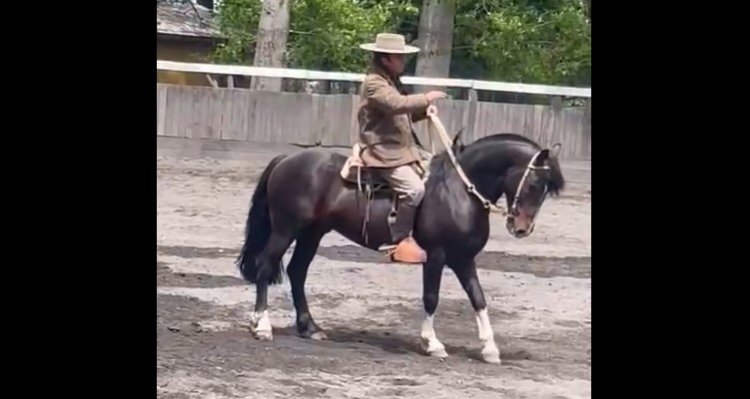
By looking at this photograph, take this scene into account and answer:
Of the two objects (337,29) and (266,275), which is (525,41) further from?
(266,275)

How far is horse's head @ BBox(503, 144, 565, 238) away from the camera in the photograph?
2434mm

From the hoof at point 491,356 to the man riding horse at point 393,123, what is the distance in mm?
224

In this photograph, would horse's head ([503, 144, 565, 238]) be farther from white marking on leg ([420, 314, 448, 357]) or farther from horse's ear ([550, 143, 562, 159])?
white marking on leg ([420, 314, 448, 357])

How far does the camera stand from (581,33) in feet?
8.10

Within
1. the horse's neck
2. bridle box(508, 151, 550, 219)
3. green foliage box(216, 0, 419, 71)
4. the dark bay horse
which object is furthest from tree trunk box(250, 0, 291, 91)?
bridle box(508, 151, 550, 219)

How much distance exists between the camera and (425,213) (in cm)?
246

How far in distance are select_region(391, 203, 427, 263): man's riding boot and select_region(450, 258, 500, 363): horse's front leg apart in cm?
7

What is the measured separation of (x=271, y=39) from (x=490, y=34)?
1.45 feet

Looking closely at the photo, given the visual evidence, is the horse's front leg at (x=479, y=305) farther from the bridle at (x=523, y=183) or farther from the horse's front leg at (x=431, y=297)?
the bridle at (x=523, y=183)

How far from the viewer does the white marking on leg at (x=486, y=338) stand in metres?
2.45

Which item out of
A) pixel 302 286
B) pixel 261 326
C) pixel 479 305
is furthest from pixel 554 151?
pixel 261 326
